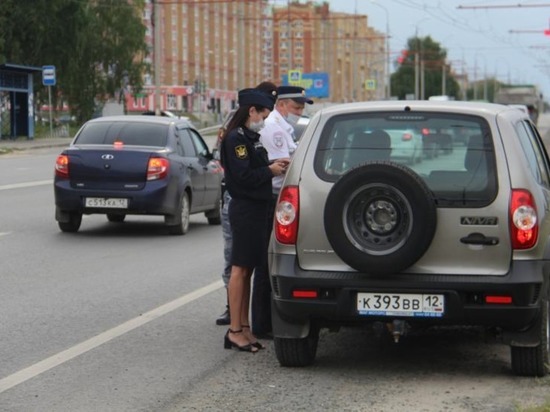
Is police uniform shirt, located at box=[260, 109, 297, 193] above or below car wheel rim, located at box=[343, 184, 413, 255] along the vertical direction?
above

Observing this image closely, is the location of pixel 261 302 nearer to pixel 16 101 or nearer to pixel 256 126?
pixel 256 126

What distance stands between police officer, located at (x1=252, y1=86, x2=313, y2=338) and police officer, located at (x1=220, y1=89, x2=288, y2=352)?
0.56 feet

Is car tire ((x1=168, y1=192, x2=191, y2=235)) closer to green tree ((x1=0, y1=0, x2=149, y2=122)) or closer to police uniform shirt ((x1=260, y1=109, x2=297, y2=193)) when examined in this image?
police uniform shirt ((x1=260, y1=109, x2=297, y2=193))

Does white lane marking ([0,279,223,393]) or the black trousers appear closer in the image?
white lane marking ([0,279,223,393])

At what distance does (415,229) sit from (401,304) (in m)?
0.47

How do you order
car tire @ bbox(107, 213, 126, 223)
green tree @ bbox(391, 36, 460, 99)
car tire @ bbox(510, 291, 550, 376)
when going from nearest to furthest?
car tire @ bbox(510, 291, 550, 376) → car tire @ bbox(107, 213, 126, 223) → green tree @ bbox(391, 36, 460, 99)

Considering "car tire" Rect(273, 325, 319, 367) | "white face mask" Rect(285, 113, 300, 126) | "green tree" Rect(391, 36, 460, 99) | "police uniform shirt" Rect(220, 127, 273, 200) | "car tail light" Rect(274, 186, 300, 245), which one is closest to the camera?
"car tail light" Rect(274, 186, 300, 245)

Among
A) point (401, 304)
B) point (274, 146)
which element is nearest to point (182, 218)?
point (274, 146)

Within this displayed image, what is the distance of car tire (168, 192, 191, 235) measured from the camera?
14.9 m

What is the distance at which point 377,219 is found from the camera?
19.9 feet

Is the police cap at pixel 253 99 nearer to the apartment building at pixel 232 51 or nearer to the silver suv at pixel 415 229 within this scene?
the silver suv at pixel 415 229

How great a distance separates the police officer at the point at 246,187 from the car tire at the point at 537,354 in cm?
178

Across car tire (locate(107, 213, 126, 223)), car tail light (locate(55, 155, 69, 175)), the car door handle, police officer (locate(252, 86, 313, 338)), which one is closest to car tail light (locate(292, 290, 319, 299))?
the car door handle

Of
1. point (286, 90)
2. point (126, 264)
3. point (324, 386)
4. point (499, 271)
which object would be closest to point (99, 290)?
point (126, 264)
